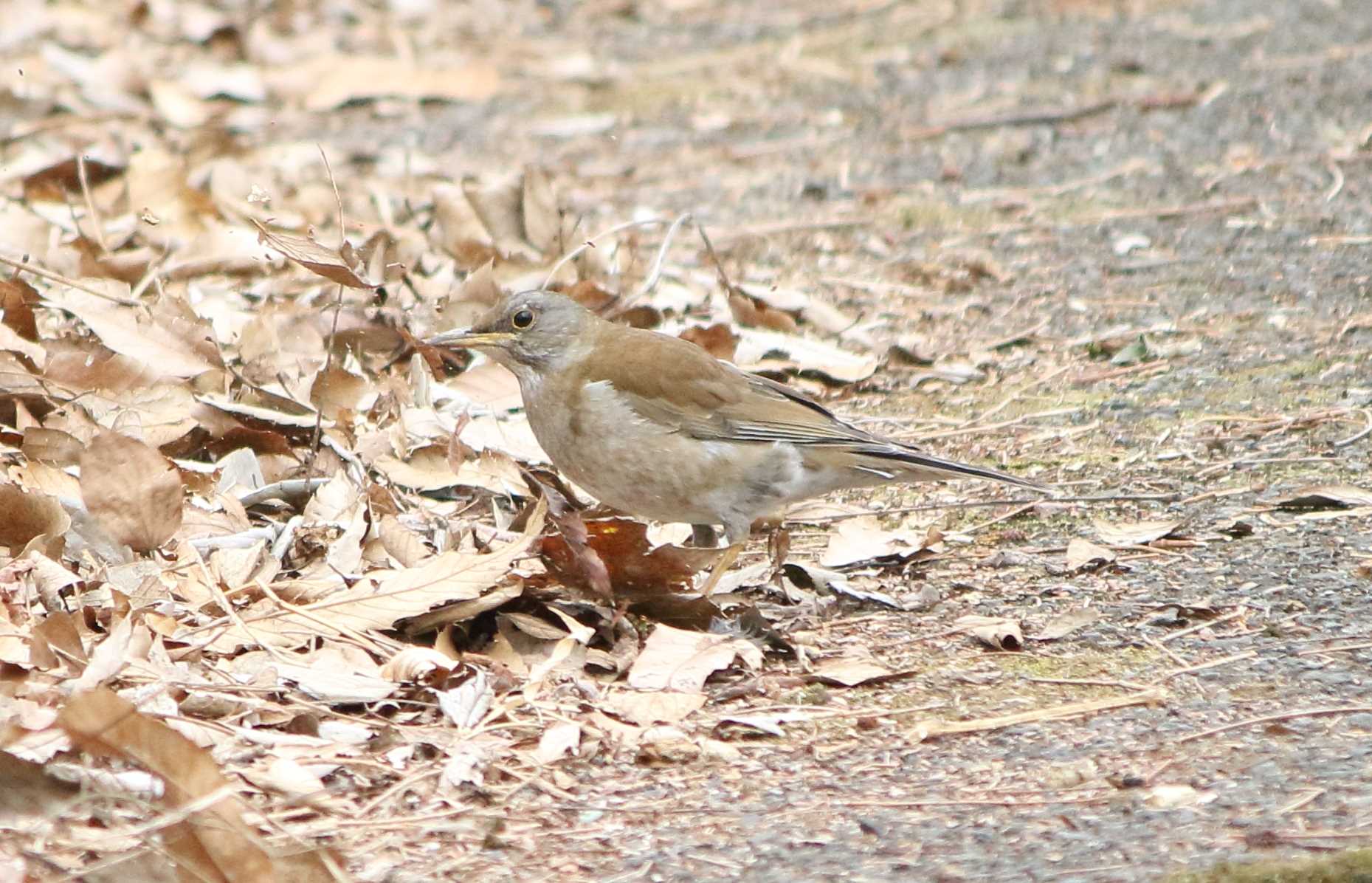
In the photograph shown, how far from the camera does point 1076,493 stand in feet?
17.4

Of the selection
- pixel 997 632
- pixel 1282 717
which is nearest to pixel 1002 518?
Result: pixel 997 632

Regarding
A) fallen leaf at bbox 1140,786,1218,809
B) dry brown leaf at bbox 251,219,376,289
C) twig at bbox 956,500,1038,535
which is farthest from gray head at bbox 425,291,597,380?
fallen leaf at bbox 1140,786,1218,809

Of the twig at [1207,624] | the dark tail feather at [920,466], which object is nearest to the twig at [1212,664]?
the twig at [1207,624]

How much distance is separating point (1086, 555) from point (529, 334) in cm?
180

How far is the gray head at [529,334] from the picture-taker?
17.5ft

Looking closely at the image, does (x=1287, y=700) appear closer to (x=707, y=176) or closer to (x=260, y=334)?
(x=260, y=334)

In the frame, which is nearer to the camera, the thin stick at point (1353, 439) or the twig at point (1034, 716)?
the twig at point (1034, 716)

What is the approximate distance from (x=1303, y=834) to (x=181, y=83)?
902 cm

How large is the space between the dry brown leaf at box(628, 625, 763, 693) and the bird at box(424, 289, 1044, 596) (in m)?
0.71

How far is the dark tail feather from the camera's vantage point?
476 centimetres

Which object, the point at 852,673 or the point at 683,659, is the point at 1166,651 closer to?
the point at 852,673

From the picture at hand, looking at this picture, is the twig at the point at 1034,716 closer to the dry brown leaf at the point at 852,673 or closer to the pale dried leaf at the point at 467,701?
the dry brown leaf at the point at 852,673

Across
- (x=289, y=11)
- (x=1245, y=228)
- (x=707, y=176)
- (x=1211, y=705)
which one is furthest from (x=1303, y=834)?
(x=289, y=11)

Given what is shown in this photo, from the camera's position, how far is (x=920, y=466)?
15.9 feet
